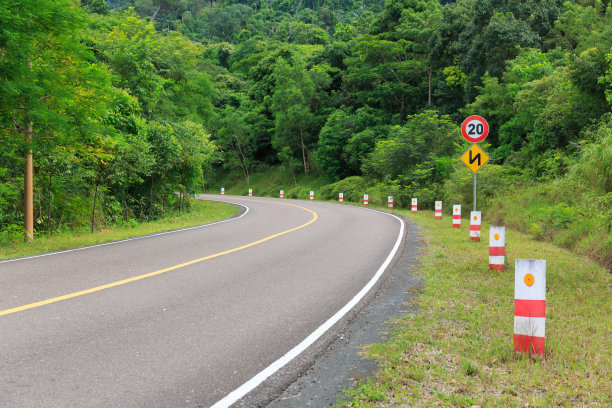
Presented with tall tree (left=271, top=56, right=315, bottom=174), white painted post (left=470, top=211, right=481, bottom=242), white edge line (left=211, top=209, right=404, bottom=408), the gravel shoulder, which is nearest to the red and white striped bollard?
the gravel shoulder

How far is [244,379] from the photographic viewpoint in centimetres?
398

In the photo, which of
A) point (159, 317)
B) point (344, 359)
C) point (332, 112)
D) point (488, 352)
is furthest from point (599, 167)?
point (332, 112)

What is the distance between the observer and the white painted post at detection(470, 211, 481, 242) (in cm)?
1255

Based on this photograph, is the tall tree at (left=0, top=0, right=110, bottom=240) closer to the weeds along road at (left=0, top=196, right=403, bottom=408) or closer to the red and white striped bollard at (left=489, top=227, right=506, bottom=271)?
the weeds along road at (left=0, top=196, right=403, bottom=408)

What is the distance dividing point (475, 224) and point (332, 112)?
42.7 metres

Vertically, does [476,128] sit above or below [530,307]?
above

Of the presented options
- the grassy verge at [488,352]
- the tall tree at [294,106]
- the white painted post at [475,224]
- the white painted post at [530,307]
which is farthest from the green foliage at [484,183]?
the tall tree at [294,106]

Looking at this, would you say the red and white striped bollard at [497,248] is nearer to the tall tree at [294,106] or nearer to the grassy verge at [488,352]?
the grassy verge at [488,352]

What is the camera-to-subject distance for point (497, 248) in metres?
8.79

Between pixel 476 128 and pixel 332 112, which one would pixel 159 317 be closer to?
pixel 476 128

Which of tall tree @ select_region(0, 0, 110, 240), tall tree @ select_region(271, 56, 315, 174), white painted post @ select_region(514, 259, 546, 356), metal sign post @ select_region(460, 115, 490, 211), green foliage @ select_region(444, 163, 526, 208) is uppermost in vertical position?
tall tree @ select_region(271, 56, 315, 174)

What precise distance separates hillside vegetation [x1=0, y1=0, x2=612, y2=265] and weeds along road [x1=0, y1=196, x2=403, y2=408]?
205 inches

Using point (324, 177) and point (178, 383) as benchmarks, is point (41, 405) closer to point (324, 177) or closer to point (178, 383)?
point (178, 383)

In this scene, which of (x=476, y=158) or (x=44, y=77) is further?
(x=476, y=158)
